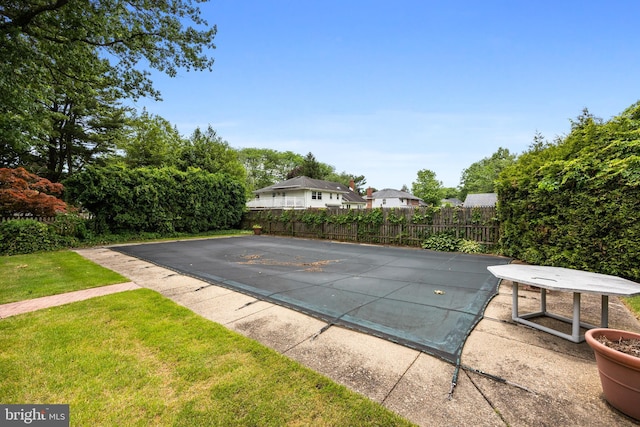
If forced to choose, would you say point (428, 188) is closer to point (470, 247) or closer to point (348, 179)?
point (348, 179)

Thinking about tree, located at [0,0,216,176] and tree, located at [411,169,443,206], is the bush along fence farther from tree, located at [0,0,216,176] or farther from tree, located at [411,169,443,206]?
tree, located at [411,169,443,206]

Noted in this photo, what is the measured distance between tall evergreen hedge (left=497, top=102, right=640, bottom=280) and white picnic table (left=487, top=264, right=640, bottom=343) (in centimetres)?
304

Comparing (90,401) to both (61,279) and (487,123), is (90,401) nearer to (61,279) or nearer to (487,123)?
(61,279)

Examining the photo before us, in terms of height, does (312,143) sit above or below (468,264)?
above

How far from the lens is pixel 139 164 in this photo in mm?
21219

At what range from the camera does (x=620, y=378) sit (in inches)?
60.8

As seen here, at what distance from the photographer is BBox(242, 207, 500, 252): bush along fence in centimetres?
865

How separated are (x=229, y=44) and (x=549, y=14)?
373 inches

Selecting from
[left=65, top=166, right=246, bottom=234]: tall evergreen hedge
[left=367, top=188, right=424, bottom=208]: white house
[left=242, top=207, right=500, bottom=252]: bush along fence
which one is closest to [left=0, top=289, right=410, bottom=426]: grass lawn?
[left=242, top=207, right=500, bottom=252]: bush along fence

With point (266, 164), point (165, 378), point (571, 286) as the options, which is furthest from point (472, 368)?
point (266, 164)

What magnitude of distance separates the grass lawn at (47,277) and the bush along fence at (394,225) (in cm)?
894

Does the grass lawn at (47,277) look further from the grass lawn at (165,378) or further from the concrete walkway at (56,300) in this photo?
the grass lawn at (165,378)

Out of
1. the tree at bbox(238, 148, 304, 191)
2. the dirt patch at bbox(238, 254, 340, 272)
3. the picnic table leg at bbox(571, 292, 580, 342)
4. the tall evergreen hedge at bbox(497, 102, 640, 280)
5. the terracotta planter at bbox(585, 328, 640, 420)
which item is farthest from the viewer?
the tree at bbox(238, 148, 304, 191)

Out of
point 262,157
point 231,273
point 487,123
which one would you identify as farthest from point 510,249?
point 262,157
